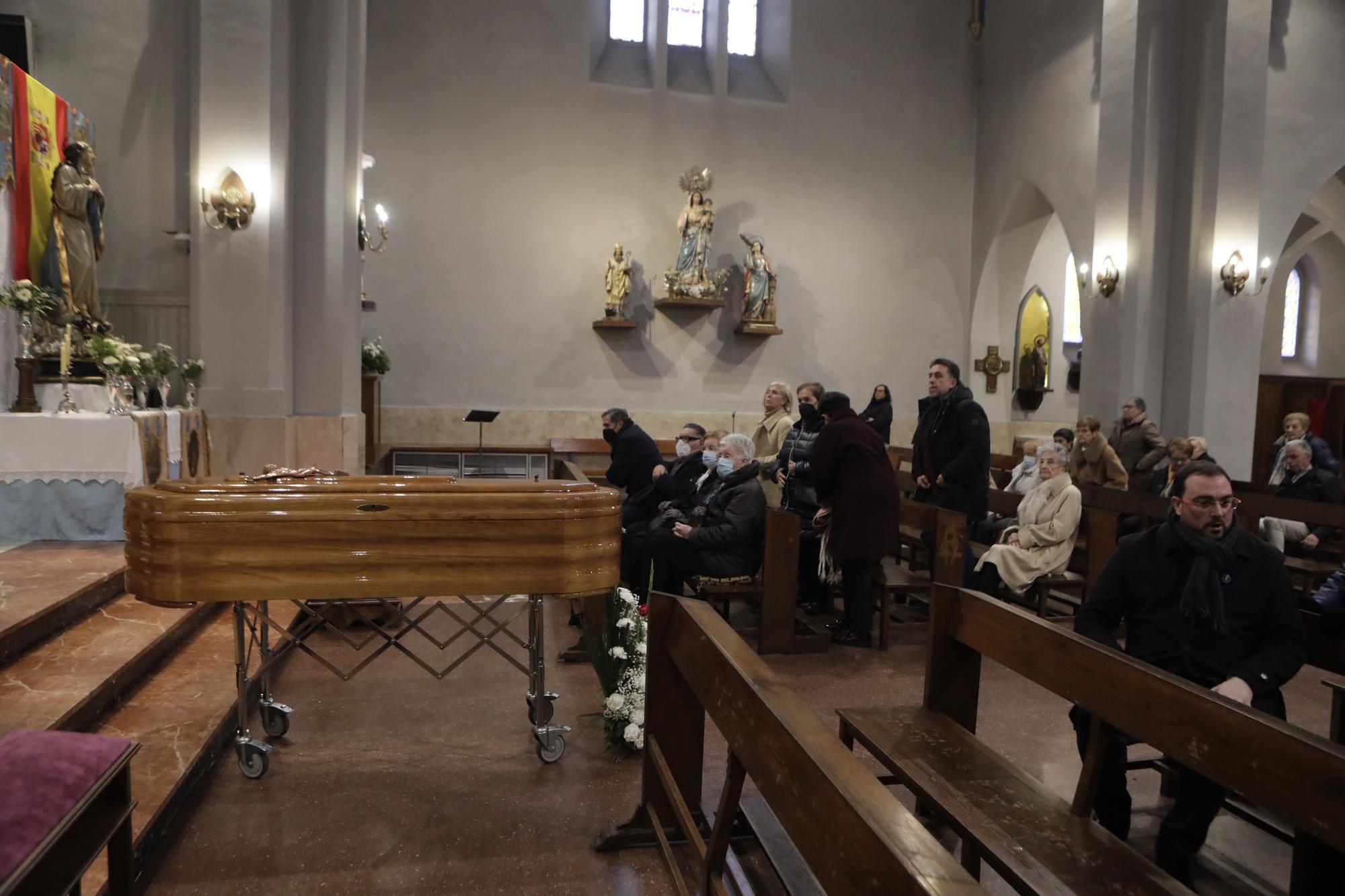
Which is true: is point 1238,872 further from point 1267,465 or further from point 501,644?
point 1267,465

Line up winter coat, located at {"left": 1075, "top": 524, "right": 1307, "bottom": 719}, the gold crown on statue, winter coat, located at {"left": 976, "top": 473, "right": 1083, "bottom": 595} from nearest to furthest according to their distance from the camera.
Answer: winter coat, located at {"left": 1075, "top": 524, "right": 1307, "bottom": 719}
winter coat, located at {"left": 976, "top": 473, "right": 1083, "bottom": 595}
the gold crown on statue

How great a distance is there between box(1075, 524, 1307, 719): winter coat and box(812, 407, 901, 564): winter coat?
2387 millimetres

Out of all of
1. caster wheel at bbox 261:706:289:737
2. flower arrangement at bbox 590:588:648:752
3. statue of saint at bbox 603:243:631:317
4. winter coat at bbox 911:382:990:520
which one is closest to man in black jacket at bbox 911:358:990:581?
winter coat at bbox 911:382:990:520

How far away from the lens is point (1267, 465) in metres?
14.1

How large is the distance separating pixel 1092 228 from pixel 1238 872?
8.70 meters

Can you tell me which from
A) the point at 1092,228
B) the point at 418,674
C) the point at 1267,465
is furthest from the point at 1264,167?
the point at 418,674

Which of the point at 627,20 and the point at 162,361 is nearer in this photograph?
the point at 162,361

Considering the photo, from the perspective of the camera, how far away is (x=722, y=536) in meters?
5.29

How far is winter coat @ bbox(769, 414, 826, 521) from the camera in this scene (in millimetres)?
5891

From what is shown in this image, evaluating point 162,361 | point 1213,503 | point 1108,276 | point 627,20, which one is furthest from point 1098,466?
point 627,20

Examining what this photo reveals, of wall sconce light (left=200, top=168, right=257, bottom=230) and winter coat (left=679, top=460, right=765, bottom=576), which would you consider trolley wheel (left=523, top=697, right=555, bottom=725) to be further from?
wall sconce light (left=200, top=168, right=257, bottom=230)

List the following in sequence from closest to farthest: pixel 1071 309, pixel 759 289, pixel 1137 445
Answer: pixel 1137 445 < pixel 759 289 < pixel 1071 309

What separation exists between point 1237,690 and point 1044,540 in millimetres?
3169

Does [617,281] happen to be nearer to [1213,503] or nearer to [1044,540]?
[1044,540]
